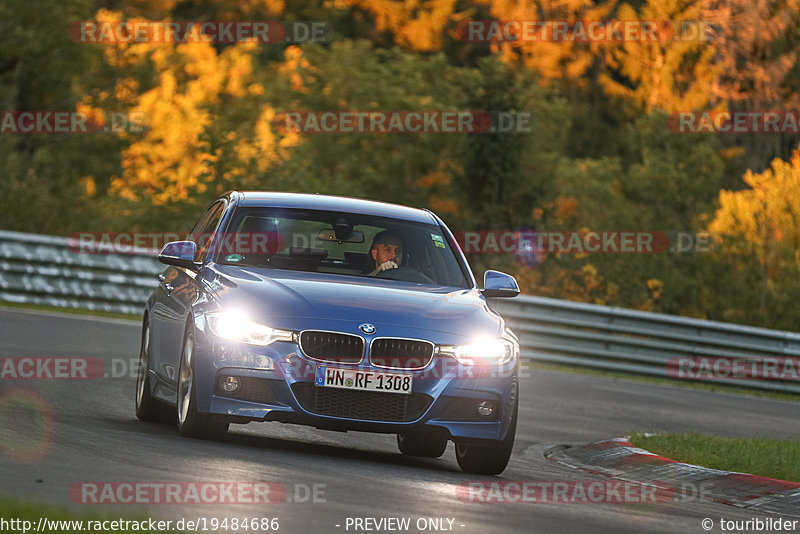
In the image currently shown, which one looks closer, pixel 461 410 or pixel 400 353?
pixel 400 353

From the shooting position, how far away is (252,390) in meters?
10.0

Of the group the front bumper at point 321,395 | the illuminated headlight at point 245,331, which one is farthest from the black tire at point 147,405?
the illuminated headlight at point 245,331

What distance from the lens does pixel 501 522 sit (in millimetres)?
8164

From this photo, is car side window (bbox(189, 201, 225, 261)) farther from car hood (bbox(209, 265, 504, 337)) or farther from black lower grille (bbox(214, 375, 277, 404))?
black lower grille (bbox(214, 375, 277, 404))

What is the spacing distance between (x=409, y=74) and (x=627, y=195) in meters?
11.4

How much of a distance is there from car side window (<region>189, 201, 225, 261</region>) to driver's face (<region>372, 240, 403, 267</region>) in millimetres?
1175

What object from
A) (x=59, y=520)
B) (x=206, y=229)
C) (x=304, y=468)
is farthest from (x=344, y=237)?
(x=59, y=520)

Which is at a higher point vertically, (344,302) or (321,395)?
(344,302)

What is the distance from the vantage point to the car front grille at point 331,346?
32.5 ft

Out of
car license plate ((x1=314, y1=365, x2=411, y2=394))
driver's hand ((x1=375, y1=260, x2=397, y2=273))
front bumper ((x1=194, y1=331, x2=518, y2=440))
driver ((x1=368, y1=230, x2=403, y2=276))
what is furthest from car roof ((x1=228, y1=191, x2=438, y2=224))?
car license plate ((x1=314, y1=365, x2=411, y2=394))

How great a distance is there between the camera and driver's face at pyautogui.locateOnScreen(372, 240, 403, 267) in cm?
1138

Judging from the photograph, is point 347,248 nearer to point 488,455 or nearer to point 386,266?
point 386,266

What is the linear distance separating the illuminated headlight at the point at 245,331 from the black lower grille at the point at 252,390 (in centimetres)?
22

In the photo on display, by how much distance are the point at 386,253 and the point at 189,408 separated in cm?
184
